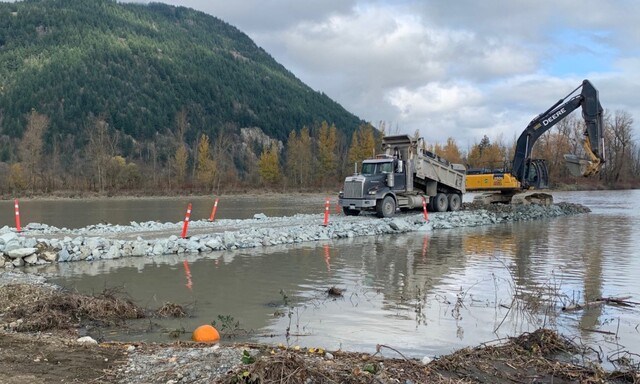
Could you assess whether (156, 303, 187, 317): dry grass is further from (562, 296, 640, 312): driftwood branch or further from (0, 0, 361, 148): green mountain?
(0, 0, 361, 148): green mountain

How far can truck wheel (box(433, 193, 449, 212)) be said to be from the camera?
88.1 feet

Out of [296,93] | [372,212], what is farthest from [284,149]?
[372,212]

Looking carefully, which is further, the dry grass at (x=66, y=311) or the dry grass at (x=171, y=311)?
the dry grass at (x=171, y=311)

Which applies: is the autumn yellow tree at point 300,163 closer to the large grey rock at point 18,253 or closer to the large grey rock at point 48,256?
the large grey rock at point 48,256

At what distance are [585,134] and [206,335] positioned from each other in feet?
85.6

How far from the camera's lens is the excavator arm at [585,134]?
86.0 feet

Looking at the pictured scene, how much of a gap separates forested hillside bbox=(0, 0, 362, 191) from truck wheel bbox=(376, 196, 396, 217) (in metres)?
65.1

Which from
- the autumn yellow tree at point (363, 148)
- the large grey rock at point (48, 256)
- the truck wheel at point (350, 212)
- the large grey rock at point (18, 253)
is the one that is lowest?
the large grey rock at point (48, 256)

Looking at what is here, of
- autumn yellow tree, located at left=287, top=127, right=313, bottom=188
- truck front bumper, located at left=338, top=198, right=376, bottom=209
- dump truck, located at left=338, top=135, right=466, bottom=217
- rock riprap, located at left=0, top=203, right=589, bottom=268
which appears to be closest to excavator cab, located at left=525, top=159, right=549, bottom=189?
rock riprap, located at left=0, top=203, right=589, bottom=268

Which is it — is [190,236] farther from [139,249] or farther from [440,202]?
[440,202]

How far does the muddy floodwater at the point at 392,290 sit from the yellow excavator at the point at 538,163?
9612 millimetres

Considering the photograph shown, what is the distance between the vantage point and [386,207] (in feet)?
78.0

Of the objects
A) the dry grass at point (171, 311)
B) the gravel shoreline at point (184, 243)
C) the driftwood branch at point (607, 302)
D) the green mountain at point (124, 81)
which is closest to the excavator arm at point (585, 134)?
the gravel shoreline at point (184, 243)

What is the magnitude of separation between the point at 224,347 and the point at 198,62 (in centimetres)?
18084
